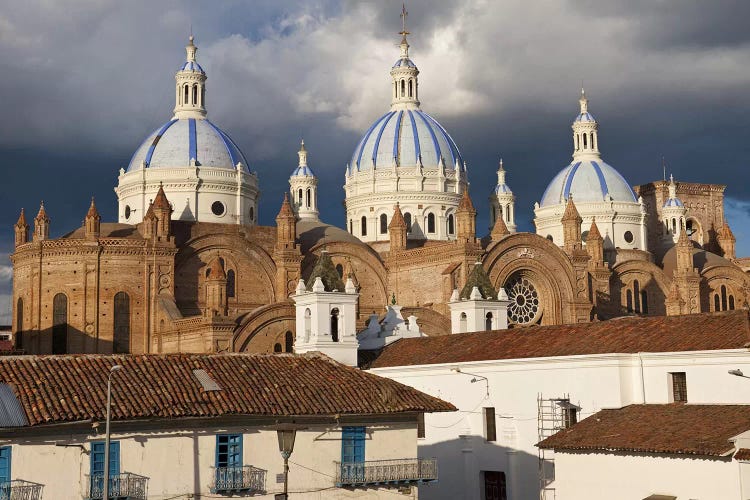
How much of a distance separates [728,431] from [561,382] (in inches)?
348

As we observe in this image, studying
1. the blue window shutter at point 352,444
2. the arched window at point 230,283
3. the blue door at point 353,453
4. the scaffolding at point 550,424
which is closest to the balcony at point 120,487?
the blue door at point 353,453

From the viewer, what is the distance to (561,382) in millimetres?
39375

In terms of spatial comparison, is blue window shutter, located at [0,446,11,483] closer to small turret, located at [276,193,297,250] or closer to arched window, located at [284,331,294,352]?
arched window, located at [284,331,294,352]

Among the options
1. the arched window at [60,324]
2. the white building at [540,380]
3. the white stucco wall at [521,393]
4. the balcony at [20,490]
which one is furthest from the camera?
the arched window at [60,324]

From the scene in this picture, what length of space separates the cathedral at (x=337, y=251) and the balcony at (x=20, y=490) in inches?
839

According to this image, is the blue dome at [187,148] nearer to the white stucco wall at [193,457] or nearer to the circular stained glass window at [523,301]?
the circular stained glass window at [523,301]

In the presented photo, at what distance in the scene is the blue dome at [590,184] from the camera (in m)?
83.6

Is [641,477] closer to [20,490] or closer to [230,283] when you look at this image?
[20,490]

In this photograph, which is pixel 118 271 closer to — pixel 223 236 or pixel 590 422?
pixel 223 236

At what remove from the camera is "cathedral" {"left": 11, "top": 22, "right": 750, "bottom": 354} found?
58781 mm

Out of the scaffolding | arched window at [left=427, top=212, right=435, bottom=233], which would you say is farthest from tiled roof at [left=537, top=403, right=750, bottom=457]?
arched window at [left=427, top=212, right=435, bottom=233]

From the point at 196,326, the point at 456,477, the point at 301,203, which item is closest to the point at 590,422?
the point at 456,477

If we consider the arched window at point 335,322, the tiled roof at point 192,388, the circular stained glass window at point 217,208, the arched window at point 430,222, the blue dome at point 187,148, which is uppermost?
the blue dome at point 187,148

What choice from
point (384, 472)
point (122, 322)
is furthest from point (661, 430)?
point (122, 322)
